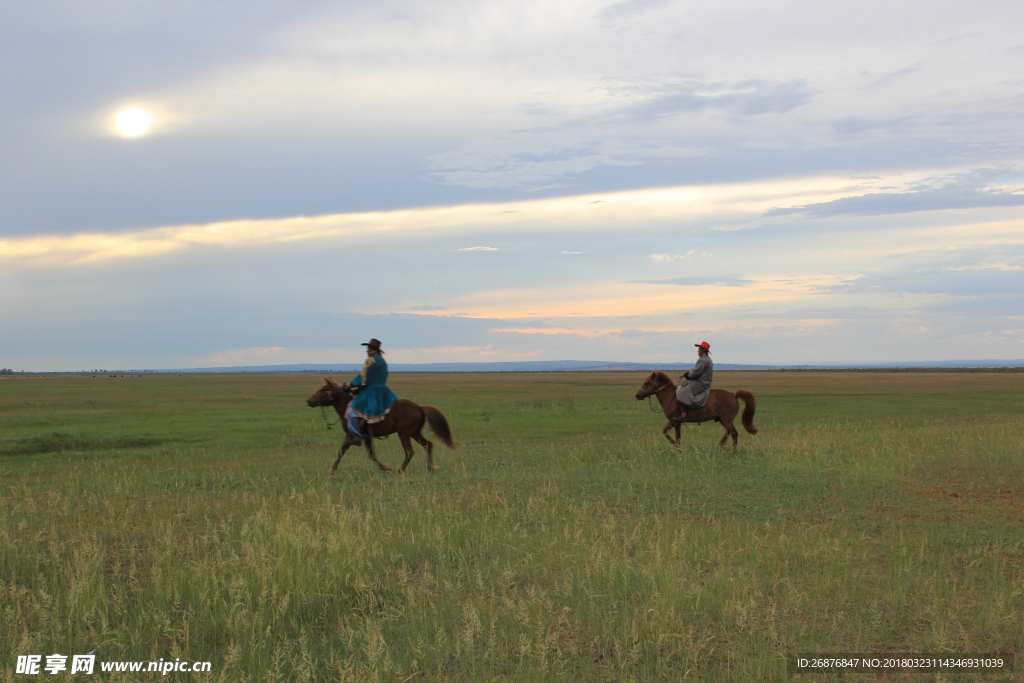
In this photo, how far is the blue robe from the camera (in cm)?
1370

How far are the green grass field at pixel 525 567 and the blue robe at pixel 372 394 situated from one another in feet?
3.87

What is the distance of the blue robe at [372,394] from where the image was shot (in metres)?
13.7

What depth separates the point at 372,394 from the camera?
13.8 metres

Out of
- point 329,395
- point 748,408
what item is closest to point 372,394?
point 329,395

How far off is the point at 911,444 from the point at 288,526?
1461 centimetres

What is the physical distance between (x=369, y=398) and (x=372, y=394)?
10 cm

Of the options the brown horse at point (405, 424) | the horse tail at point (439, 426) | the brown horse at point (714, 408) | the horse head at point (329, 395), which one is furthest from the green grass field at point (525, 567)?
the brown horse at point (714, 408)

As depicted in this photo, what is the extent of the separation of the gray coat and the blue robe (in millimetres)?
6737

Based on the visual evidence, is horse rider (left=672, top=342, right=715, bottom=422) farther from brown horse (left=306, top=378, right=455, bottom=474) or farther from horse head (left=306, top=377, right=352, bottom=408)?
horse head (left=306, top=377, right=352, bottom=408)

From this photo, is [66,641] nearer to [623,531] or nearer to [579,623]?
[579,623]

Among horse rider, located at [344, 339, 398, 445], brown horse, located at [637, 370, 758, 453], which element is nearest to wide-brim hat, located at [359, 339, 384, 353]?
horse rider, located at [344, 339, 398, 445]

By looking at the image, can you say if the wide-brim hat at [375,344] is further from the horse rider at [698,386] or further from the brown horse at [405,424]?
the horse rider at [698,386]

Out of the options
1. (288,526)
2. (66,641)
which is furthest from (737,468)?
(66,641)

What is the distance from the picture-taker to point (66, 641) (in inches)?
217
